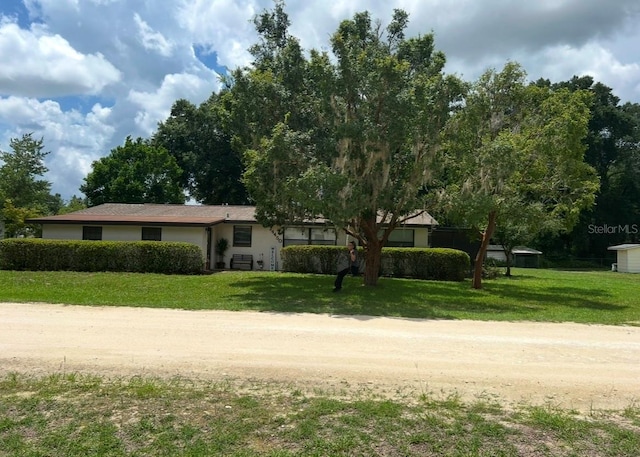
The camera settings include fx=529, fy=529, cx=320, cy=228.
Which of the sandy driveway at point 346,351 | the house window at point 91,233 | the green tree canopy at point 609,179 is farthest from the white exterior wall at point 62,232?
the green tree canopy at point 609,179

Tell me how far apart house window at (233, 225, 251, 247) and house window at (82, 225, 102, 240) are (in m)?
5.78

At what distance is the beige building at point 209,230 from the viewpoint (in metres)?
22.3

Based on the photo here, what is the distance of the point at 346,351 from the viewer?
7453 mm

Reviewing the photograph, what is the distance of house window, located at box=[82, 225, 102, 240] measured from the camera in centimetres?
2267

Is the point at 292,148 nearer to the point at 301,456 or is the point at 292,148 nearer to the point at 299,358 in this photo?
the point at 299,358

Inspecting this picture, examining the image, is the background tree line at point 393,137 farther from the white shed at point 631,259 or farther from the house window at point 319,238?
the white shed at point 631,259

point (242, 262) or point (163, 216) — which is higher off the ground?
point (163, 216)

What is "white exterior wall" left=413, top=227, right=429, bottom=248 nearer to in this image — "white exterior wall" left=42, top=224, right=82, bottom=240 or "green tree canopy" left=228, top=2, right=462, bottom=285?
"green tree canopy" left=228, top=2, right=462, bottom=285

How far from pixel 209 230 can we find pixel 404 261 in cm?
860

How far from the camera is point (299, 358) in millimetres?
6934

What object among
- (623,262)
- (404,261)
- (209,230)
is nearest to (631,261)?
Result: (623,262)

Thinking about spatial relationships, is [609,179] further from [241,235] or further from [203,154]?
[241,235]

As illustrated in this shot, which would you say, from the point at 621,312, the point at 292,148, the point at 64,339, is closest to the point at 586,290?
the point at 621,312
